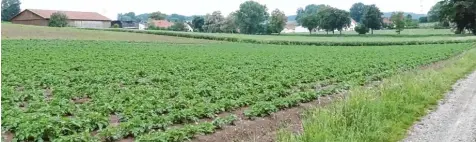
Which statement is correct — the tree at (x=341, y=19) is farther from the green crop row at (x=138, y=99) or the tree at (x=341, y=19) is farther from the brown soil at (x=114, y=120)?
the brown soil at (x=114, y=120)

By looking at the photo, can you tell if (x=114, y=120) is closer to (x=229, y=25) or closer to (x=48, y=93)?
(x=48, y=93)

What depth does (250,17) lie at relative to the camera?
146m

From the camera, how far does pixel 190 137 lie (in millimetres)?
10109

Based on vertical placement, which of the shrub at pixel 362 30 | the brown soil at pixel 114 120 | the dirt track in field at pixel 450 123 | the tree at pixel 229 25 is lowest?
the dirt track in field at pixel 450 123

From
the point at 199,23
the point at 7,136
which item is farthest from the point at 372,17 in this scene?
the point at 7,136

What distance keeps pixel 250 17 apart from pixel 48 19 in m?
60.5

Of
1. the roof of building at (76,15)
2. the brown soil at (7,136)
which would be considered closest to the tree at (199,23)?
the roof of building at (76,15)

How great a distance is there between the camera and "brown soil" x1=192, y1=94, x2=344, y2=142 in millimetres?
10453

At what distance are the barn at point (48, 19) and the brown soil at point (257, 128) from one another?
390 feet

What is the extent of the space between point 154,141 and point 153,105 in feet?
13.7

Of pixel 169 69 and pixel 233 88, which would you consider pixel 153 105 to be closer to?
pixel 233 88

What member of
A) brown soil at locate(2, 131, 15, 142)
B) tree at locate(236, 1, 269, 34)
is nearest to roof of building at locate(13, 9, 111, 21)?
tree at locate(236, 1, 269, 34)

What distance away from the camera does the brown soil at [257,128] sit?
10.5 m

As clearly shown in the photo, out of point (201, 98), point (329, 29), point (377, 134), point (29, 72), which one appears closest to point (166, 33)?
point (329, 29)
